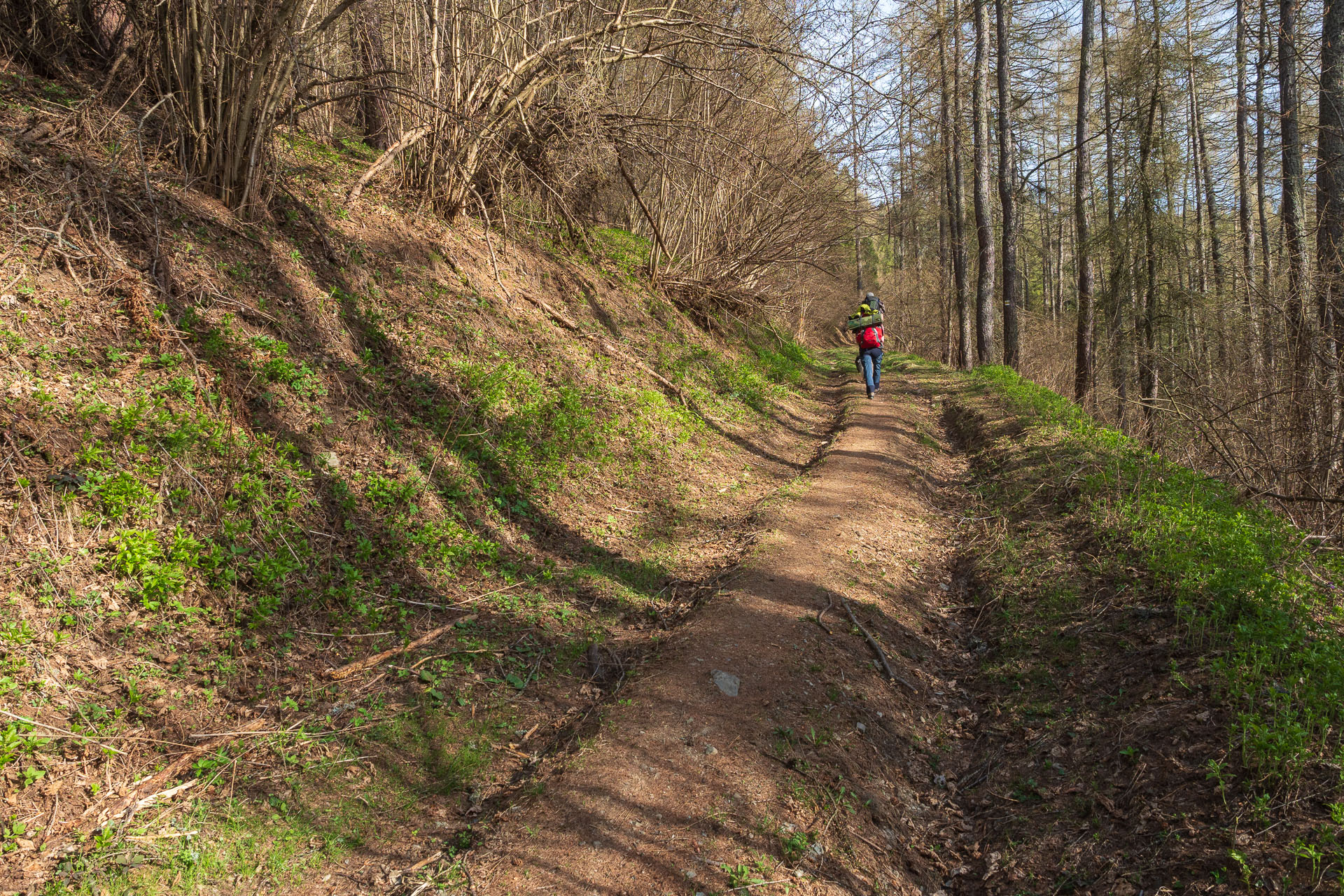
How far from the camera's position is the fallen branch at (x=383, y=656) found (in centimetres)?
433

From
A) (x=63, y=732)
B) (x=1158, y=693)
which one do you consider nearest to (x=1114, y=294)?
(x=1158, y=693)

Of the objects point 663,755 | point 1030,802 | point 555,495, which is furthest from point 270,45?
point 1030,802

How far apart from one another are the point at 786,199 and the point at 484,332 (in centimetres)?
970

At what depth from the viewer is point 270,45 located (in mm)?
5879

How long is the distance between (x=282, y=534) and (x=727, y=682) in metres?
3.13

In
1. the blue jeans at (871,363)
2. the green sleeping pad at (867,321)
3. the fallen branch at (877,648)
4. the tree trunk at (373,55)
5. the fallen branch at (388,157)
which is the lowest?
the fallen branch at (877,648)

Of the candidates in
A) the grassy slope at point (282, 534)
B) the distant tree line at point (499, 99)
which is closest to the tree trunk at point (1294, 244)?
the distant tree line at point (499, 99)

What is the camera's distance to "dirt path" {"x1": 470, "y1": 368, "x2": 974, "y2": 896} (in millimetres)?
3357

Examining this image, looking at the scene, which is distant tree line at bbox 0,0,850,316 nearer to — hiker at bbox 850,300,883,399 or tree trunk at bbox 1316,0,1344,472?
hiker at bbox 850,300,883,399

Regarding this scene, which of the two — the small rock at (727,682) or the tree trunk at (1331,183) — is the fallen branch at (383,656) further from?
the tree trunk at (1331,183)

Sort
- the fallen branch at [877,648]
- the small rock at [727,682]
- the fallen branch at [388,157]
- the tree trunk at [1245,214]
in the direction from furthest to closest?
the fallen branch at [388,157], the tree trunk at [1245,214], the fallen branch at [877,648], the small rock at [727,682]

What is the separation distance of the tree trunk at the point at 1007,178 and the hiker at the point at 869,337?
425cm

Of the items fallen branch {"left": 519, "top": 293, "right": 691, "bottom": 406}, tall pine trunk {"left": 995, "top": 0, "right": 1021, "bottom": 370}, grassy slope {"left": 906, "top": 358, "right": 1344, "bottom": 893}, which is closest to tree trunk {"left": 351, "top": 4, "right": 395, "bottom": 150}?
fallen branch {"left": 519, "top": 293, "right": 691, "bottom": 406}

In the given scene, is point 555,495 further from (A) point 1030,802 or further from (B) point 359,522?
(A) point 1030,802
